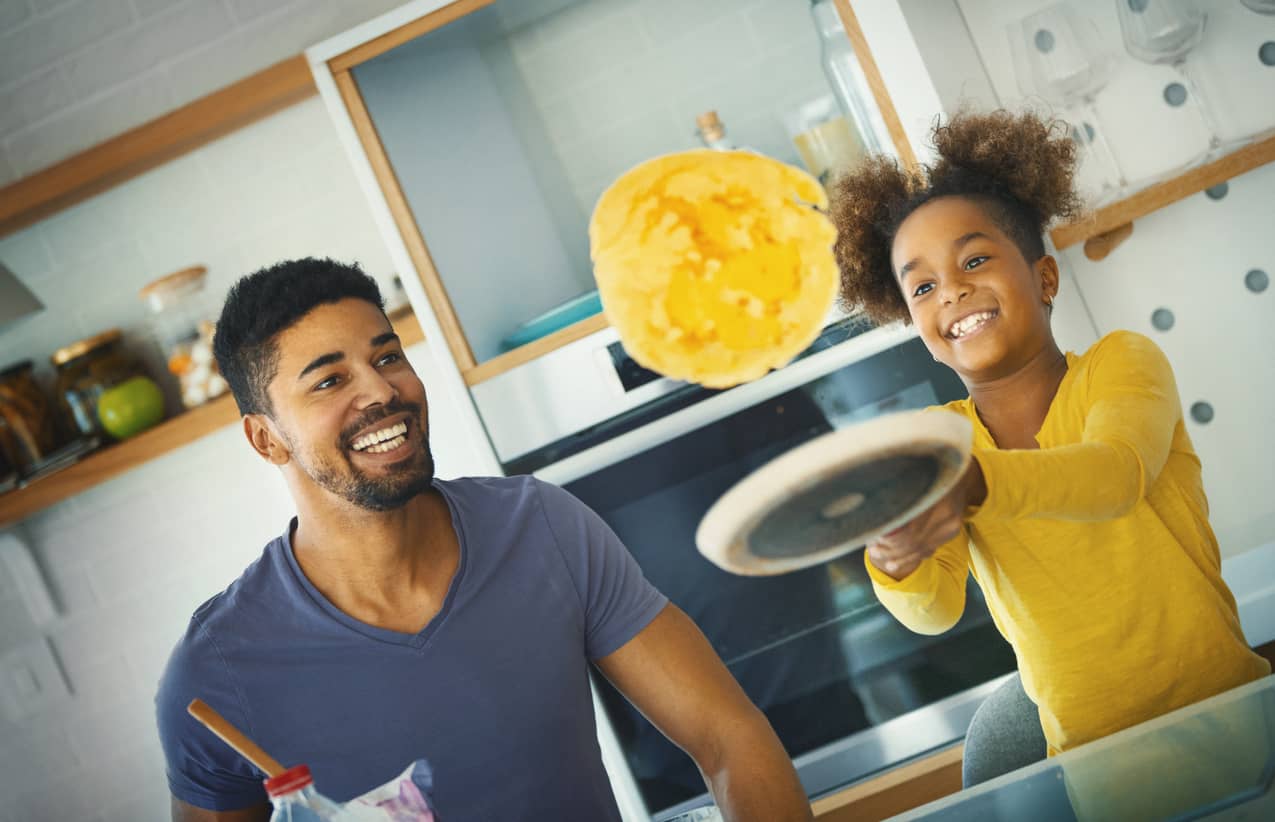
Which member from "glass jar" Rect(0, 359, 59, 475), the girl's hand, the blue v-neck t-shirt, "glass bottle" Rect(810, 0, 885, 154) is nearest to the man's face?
the blue v-neck t-shirt

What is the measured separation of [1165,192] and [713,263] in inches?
50.8

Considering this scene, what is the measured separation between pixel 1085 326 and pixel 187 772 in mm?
1490

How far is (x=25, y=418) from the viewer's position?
2.43 m

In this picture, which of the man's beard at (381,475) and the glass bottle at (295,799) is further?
the man's beard at (381,475)

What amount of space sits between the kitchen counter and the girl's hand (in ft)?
0.65

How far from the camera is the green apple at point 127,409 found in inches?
92.8

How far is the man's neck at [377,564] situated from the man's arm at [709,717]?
0.74 ft

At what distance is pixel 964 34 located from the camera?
1.97m

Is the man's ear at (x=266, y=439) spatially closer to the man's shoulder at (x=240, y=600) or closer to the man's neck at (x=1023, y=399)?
the man's shoulder at (x=240, y=600)

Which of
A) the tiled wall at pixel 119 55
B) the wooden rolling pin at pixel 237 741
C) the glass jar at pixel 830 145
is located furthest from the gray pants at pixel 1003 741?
the tiled wall at pixel 119 55

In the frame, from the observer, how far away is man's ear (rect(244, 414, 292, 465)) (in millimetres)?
1300

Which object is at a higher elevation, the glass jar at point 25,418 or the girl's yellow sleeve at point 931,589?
the glass jar at point 25,418

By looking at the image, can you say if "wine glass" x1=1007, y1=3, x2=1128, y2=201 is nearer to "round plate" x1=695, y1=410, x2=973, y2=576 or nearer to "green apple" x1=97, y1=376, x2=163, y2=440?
"round plate" x1=695, y1=410, x2=973, y2=576

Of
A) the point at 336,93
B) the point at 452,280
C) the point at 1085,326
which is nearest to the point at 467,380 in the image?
the point at 452,280
